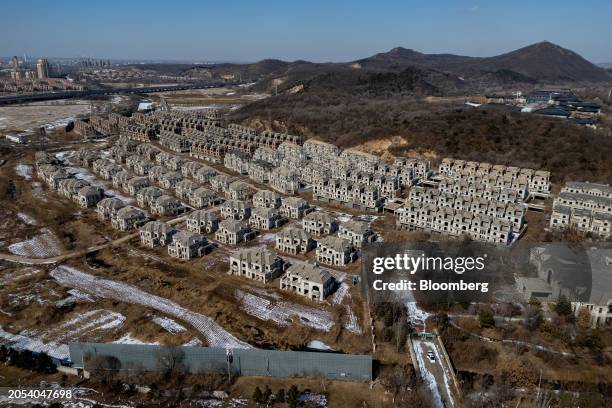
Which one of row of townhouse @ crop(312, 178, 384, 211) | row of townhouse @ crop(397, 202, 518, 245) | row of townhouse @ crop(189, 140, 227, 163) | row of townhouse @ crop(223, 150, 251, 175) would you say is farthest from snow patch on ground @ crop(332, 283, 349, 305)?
row of townhouse @ crop(189, 140, 227, 163)

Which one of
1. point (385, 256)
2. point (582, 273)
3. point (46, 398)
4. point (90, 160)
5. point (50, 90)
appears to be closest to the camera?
point (46, 398)

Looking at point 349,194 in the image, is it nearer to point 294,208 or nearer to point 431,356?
point 294,208

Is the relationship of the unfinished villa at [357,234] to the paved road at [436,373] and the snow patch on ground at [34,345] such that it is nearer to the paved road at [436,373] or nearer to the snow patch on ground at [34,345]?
the paved road at [436,373]

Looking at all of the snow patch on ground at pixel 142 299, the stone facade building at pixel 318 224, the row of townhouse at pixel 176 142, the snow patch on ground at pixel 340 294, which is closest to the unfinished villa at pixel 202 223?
the stone facade building at pixel 318 224

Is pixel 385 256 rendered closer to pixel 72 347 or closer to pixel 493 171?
pixel 72 347

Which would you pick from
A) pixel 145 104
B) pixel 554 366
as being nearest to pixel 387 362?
pixel 554 366

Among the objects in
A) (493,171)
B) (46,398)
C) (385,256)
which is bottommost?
(46,398)

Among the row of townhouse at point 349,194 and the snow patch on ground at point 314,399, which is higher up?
the row of townhouse at point 349,194

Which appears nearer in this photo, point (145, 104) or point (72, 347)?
point (72, 347)
